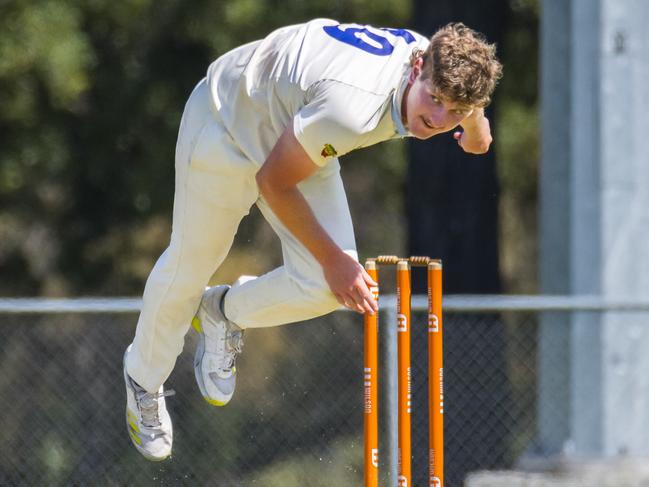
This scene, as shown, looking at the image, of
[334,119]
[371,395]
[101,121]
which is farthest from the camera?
[101,121]

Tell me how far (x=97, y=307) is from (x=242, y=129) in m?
2.28

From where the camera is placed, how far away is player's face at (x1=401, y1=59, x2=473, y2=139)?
4.13m

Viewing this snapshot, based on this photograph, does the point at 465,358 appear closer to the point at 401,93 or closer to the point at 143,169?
the point at 401,93

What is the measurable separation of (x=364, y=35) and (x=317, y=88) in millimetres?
329

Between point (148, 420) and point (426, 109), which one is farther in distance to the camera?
point (148, 420)

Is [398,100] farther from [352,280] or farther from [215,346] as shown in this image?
[215,346]

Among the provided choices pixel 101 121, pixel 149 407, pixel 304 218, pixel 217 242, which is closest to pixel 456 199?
pixel 149 407

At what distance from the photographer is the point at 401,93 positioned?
13.9ft

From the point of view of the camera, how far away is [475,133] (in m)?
4.70

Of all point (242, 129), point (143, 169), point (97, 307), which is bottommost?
point (143, 169)

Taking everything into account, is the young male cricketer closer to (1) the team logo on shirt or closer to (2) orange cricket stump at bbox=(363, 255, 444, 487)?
(1) the team logo on shirt

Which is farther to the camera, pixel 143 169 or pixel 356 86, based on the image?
pixel 143 169

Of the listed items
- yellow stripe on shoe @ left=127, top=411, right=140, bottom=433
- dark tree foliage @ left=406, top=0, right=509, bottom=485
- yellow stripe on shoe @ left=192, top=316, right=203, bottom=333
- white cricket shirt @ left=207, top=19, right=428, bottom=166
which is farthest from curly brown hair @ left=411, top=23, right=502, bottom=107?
dark tree foliage @ left=406, top=0, right=509, bottom=485

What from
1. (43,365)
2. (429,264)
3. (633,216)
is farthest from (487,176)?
(429,264)
